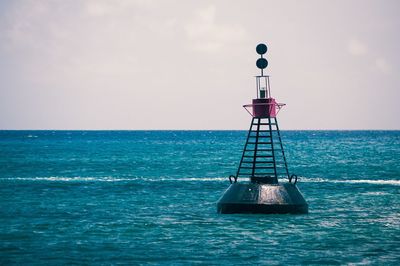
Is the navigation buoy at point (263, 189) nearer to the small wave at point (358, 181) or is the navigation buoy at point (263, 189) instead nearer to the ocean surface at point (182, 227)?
the ocean surface at point (182, 227)

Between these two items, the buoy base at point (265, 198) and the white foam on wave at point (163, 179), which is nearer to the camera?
the buoy base at point (265, 198)

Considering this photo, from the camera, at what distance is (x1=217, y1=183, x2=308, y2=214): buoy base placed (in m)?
35.1

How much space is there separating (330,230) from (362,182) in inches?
1333

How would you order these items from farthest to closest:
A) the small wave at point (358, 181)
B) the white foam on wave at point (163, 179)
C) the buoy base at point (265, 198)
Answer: the white foam on wave at point (163, 179), the small wave at point (358, 181), the buoy base at point (265, 198)

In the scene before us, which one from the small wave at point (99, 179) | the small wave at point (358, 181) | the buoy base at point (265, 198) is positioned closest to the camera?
the buoy base at point (265, 198)

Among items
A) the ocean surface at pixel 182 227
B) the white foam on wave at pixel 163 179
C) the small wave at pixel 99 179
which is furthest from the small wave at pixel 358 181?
the small wave at pixel 99 179

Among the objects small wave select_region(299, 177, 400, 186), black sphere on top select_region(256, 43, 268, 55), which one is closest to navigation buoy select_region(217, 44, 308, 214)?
black sphere on top select_region(256, 43, 268, 55)

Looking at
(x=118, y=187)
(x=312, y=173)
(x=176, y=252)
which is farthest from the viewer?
(x=312, y=173)

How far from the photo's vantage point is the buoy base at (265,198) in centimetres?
3512

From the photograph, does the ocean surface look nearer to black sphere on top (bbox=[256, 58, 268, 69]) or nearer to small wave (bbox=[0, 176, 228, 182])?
small wave (bbox=[0, 176, 228, 182])

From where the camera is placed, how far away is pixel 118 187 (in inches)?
2400

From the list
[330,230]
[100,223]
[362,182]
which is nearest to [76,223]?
[100,223]

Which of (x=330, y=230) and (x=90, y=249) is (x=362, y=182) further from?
(x=90, y=249)

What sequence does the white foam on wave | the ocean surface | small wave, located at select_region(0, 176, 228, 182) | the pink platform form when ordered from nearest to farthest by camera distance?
the ocean surface < the pink platform < the white foam on wave < small wave, located at select_region(0, 176, 228, 182)
